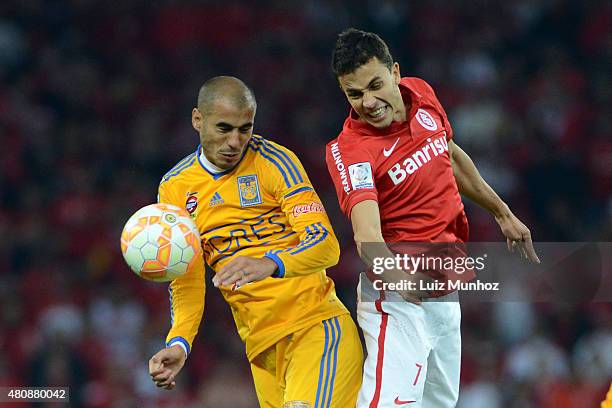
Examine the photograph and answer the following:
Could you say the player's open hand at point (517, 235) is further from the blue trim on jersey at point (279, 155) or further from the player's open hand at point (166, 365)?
the player's open hand at point (166, 365)

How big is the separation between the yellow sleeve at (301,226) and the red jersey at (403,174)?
0.14m

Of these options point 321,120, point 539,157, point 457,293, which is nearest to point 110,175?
point 321,120

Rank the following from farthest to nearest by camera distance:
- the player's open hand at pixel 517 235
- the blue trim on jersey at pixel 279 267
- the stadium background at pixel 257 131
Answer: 1. the stadium background at pixel 257 131
2. the player's open hand at pixel 517 235
3. the blue trim on jersey at pixel 279 267

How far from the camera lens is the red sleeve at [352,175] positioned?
4430 millimetres

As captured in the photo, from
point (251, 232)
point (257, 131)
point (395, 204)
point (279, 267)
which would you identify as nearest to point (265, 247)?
point (251, 232)

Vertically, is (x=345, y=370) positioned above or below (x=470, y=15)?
below

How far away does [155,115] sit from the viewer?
1103 centimetres

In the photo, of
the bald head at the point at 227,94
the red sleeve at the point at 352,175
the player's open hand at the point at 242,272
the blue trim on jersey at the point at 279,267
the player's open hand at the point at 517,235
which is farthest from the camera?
the player's open hand at the point at 517,235

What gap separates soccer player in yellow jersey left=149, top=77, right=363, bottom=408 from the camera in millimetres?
4598

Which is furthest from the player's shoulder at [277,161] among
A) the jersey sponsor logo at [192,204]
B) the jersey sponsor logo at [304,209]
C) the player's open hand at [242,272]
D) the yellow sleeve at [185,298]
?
the player's open hand at [242,272]

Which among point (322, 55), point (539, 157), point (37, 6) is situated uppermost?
point (37, 6)

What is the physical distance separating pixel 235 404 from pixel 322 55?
4671 millimetres

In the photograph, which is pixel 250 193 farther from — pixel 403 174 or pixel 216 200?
pixel 403 174

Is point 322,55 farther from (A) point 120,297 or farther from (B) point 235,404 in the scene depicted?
(B) point 235,404
